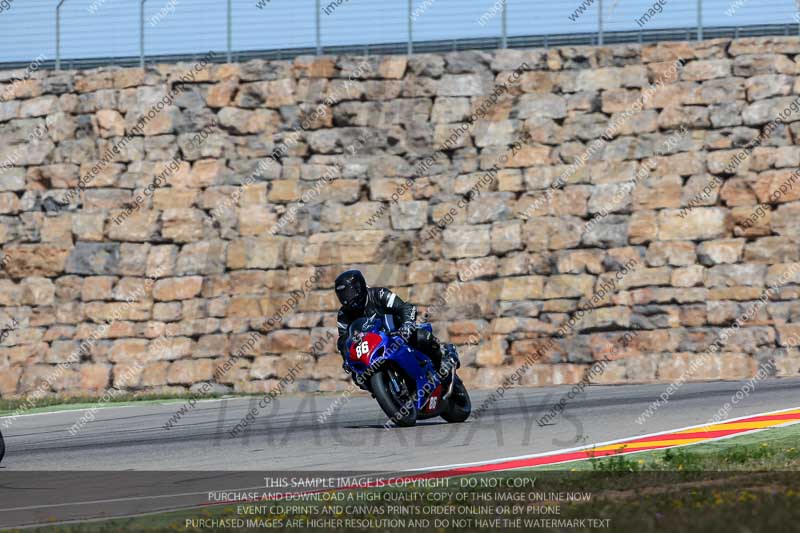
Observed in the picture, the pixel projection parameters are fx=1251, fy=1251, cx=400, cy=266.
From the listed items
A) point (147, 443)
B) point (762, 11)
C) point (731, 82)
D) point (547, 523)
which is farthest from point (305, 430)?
point (762, 11)

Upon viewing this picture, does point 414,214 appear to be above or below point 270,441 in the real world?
above

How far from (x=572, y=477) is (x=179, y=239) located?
1714 cm

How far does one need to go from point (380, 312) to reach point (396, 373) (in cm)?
70

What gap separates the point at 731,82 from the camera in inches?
927

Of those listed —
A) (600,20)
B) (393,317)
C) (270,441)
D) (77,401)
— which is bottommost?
(77,401)

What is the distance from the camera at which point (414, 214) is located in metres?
24.2

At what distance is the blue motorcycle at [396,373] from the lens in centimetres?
1291

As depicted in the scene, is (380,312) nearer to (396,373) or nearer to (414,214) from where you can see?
(396,373)

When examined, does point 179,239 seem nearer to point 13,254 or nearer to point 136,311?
point 136,311

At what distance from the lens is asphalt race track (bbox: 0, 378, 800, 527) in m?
9.83

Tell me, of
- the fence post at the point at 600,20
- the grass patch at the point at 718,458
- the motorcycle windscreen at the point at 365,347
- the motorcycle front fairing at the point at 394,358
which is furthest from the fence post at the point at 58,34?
the grass patch at the point at 718,458

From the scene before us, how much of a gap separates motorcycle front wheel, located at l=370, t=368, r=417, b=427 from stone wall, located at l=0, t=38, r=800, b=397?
9.14 metres

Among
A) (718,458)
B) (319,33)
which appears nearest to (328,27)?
(319,33)

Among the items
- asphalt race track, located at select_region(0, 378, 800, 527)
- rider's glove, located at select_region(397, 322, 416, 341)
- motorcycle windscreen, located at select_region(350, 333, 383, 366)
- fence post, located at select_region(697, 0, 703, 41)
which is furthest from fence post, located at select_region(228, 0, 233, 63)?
motorcycle windscreen, located at select_region(350, 333, 383, 366)
